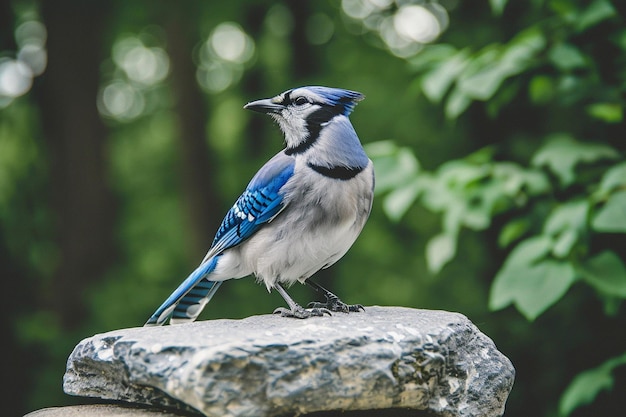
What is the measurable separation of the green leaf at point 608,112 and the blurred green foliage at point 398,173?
0.03 m

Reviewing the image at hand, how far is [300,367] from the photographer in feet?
8.93

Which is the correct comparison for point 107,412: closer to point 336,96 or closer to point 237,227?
point 237,227

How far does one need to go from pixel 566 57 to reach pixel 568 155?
0.54 m

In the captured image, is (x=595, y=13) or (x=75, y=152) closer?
(x=595, y=13)

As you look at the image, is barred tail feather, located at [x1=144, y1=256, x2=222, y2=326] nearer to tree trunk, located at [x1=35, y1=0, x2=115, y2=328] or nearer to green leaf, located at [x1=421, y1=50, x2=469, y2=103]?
green leaf, located at [x1=421, y1=50, x2=469, y2=103]

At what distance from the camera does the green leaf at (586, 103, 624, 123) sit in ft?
13.7

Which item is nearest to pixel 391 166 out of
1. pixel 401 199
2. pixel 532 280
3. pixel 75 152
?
pixel 401 199

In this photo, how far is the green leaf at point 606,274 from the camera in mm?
3723

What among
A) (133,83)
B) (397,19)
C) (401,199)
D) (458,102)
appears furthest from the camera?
(133,83)

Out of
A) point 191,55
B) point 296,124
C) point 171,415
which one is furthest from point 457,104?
point 191,55

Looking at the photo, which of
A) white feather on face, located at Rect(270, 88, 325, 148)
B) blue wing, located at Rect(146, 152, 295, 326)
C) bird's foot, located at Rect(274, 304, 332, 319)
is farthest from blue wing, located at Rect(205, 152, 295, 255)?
bird's foot, located at Rect(274, 304, 332, 319)

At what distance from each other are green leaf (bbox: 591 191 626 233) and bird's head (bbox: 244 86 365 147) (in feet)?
4.24

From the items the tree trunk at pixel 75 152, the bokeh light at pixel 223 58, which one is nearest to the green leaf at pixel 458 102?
the bokeh light at pixel 223 58

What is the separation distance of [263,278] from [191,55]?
22.2 feet
